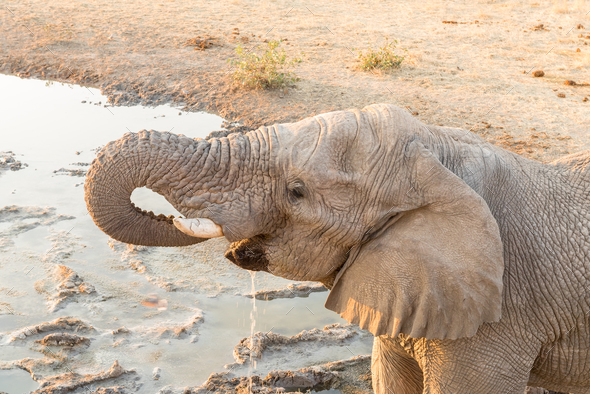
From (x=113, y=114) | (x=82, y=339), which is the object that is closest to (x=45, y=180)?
(x=113, y=114)

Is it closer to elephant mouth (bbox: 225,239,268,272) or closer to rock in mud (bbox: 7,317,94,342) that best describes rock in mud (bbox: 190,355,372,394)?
rock in mud (bbox: 7,317,94,342)

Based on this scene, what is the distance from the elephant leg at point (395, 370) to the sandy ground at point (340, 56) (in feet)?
18.6

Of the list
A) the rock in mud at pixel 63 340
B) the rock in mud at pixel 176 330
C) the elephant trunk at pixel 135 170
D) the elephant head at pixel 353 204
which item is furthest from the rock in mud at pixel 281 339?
the elephant trunk at pixel 135 170

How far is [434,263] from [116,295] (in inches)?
167

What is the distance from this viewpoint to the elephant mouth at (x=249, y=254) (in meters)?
3.20

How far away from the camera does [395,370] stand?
3.93 meters

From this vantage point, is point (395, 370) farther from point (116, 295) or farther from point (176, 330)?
point (116, 295)

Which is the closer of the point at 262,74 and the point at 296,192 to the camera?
the point at 296,192

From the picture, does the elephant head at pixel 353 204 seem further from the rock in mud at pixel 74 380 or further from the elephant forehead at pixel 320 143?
the rock in mud at pixel 74 380

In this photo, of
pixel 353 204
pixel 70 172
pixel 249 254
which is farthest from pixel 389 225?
pixel 70 172

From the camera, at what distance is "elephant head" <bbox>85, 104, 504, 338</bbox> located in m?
2.93

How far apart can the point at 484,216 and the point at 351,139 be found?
677 mm

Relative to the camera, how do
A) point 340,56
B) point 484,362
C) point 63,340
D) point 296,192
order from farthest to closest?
point 340,56, point 63,340, point 484,362, point 296,192

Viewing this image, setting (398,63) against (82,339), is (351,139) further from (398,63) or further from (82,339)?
(398,63)
